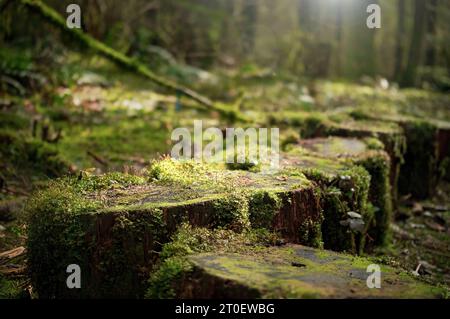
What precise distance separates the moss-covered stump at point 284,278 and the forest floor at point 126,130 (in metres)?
0.69

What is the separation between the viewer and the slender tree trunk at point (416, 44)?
1689 centimetres

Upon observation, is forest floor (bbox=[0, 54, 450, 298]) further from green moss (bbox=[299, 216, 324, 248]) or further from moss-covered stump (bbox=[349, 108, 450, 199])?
green moss (bbox=[299, 216, 324, 248])

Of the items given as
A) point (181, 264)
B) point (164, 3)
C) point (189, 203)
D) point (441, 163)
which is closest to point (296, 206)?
point (189, 203)

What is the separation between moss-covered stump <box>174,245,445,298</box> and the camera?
2787 mm

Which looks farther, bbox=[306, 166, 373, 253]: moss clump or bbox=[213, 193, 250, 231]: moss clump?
bbox=[306, 166, 373, 253]: moss clump

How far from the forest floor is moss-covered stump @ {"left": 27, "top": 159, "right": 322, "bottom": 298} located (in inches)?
18.2

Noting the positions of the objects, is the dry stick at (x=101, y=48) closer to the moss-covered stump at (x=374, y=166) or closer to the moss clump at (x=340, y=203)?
the moss-covered stump at (x=374, y=166)

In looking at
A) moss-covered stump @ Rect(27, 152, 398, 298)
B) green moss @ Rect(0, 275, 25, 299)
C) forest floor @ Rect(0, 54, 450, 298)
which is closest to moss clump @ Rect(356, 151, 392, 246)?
forest floor @ Rect(0, 54, 450, 298)

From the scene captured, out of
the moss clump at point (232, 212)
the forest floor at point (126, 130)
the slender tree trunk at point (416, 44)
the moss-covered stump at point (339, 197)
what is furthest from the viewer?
→ the slender tree trunk at point (416, 44)

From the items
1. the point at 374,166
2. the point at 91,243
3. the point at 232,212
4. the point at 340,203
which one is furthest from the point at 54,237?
the point at 374,166

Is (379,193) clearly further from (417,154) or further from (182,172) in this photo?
(182,172)

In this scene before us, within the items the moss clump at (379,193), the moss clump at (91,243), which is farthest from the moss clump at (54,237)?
the moss clump at (379,193)

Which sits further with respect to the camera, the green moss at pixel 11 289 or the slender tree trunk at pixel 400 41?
the slender tree trunk at pixel 400 41
